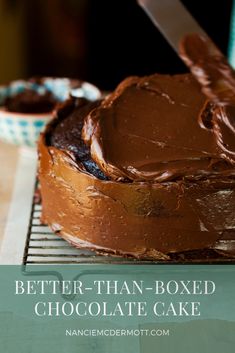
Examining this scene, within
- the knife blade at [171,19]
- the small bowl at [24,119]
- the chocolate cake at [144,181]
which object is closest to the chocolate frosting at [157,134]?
the chocolate cake at [144,181]

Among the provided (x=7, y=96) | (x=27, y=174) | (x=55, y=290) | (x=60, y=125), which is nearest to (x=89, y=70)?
(x=7, y=96)

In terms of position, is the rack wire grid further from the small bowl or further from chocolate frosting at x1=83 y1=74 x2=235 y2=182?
the small bowl

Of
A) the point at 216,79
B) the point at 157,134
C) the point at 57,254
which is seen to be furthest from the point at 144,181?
the point at 216,79

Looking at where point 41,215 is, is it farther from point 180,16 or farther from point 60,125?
point 180,16

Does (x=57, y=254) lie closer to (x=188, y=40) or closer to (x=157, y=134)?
(x=157, y=134)

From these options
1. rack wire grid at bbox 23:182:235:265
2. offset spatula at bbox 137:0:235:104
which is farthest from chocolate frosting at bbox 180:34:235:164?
rack wire grid at bbox 23:182:235:265
